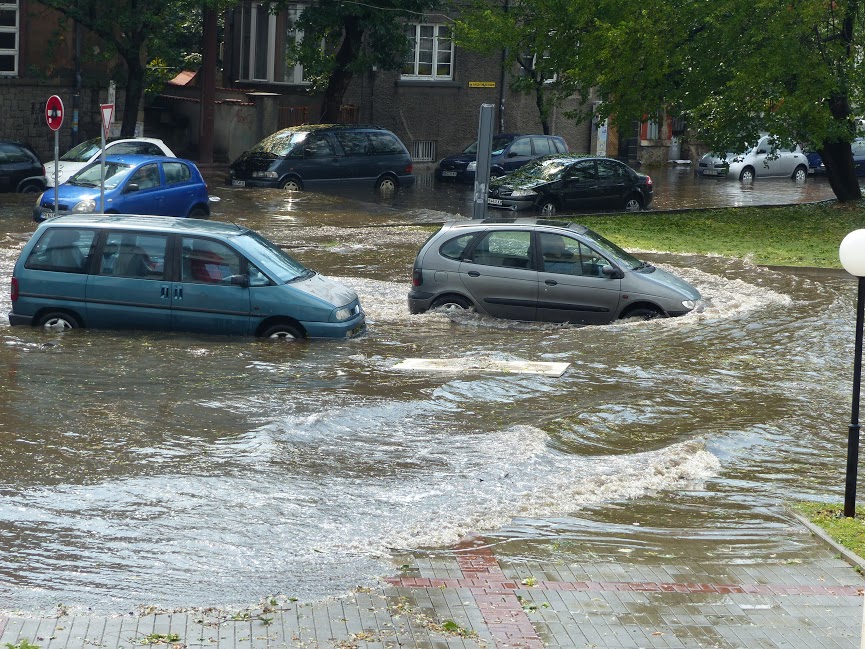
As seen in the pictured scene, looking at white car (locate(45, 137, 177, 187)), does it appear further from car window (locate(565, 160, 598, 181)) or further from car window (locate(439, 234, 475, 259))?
car window (locate(439, 234, 475, 259))

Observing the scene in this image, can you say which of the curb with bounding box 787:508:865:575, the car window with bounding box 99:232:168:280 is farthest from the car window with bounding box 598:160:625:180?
the curb with bounding box 787:508:865:575

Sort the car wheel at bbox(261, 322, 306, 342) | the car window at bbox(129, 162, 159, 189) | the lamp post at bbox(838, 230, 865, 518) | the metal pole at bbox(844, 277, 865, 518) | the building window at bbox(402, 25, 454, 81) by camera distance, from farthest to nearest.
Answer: the building window at bbox(402, 25, 454, 81), the car window at bbox(129, 162, 159, 189), the car wheel at bbox(261, 322, 306, 342), the metal pole at bbox(844, 277, 865, 518), the lamp post at bbox(838, 230, 865, 518)

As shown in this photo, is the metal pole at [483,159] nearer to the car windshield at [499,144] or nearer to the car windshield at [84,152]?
the car windshield at [84,152]

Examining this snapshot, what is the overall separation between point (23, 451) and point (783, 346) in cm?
889

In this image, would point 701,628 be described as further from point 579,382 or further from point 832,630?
point 579,382

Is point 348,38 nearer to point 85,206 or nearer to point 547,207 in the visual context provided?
point 547,207

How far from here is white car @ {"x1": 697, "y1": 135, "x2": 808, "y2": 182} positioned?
136ft

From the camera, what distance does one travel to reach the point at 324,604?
21.9 feet

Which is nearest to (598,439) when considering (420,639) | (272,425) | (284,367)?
(272,425)

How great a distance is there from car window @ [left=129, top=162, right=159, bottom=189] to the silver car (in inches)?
376

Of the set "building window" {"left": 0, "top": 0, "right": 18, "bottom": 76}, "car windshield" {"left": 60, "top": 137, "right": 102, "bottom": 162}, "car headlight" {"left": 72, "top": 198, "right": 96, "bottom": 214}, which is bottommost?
"car headlight" {"left": 72, "top": 198, "right": 96, "bottom": 214}

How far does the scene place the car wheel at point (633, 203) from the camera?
2942 centimetres

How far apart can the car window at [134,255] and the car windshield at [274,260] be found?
999 mm

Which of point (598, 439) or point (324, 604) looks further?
point (598, 439)
